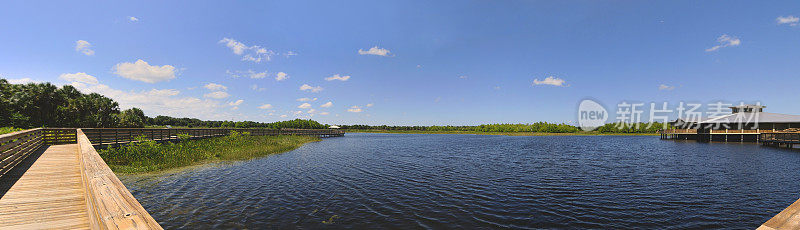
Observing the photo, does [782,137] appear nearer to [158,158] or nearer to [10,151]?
[158,158]

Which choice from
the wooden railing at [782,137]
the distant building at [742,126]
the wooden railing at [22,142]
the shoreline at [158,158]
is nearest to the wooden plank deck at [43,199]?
the wooden railing at [22,142]

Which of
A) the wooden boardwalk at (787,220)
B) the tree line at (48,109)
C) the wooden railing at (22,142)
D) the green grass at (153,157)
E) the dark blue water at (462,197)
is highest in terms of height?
the tree line at (48,109)

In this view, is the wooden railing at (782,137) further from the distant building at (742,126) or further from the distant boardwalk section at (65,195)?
the distant boardwalk section at (65,195)

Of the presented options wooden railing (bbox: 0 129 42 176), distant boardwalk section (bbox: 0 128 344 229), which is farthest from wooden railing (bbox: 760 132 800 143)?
wooden railing (bbox: 0 129 42 176)

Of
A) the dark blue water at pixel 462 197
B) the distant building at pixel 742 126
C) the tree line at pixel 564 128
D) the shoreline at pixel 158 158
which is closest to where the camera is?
the dark blue water at pixel 462 197

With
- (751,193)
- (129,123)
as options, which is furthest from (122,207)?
(129,123)

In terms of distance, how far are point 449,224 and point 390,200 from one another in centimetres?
326

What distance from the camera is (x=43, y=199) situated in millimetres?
6535

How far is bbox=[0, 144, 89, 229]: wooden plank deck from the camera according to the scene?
5.14 meters

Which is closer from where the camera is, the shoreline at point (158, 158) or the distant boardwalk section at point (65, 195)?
the distant boardwalk section at point (65, 195)

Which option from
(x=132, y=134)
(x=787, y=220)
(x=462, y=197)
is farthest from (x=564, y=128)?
(x=787, y=220)

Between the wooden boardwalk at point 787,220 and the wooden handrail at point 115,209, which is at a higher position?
the wooden boardwalk at point 787,220

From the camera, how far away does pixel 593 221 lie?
30.9ft

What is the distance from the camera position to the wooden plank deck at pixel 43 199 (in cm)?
514
